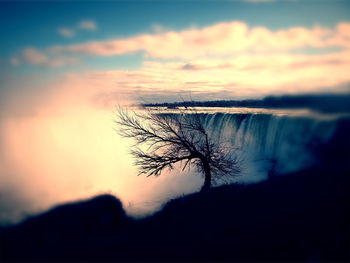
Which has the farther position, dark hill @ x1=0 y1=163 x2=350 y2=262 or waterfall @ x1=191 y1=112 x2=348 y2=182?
waterfall @ x1=191 y1=112 x2=348 y2=182

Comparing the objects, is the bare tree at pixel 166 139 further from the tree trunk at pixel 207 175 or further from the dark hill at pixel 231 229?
the dark hill at pixel 231 229

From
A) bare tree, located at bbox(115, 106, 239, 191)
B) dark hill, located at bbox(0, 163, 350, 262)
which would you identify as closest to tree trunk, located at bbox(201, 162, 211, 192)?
bare tree, located at bbox(115, 106, 239, 191)

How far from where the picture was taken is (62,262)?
24.4ft

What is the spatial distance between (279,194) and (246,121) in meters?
16.4

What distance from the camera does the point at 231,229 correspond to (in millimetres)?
8273

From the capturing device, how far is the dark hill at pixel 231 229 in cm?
682

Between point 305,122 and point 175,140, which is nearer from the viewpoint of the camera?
point 175,140

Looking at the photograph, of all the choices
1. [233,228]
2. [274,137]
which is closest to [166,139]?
[233,228]

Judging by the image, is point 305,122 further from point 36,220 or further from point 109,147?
point 109,147

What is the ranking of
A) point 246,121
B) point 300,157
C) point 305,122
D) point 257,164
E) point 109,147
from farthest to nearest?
point 109,147, point 246,121, point 257,164, point 300,157, point 305,122

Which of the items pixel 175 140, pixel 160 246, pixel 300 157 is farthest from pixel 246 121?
pixel 160 246

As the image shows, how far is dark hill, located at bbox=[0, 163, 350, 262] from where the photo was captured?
22.4 feet

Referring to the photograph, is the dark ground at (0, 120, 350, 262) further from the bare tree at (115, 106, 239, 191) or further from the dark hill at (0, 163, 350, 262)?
the bare tree at (115, 106, 239, 191)

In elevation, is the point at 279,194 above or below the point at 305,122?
below
